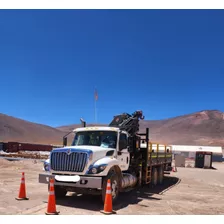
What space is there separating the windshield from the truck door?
0.25m

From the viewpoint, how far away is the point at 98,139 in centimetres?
1016

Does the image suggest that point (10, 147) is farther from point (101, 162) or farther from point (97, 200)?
point (101, 162)

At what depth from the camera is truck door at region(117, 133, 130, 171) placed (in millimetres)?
10028

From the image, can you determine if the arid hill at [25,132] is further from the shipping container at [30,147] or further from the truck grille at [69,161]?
the truck grille at [69,161]

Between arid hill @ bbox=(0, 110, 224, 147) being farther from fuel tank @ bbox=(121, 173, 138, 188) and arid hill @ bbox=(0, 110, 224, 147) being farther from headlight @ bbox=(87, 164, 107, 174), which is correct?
headlight @ bbox=(87, 164, 107, 174)

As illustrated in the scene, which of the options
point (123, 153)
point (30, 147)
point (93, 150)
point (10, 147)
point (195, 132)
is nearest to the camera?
point (93, 150)

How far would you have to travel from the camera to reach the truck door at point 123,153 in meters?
10.0

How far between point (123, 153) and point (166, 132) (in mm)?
182274

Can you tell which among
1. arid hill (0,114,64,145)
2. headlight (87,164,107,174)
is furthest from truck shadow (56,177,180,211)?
arid hill (0,114,64,145)

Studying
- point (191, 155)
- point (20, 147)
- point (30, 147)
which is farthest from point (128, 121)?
point (191, 155)

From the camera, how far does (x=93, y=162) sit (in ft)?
29.0

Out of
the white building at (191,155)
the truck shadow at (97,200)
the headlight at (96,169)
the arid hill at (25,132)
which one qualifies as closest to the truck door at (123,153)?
the truck shadow at (97,200)

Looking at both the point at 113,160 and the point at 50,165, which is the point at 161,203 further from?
the point at 50,165
